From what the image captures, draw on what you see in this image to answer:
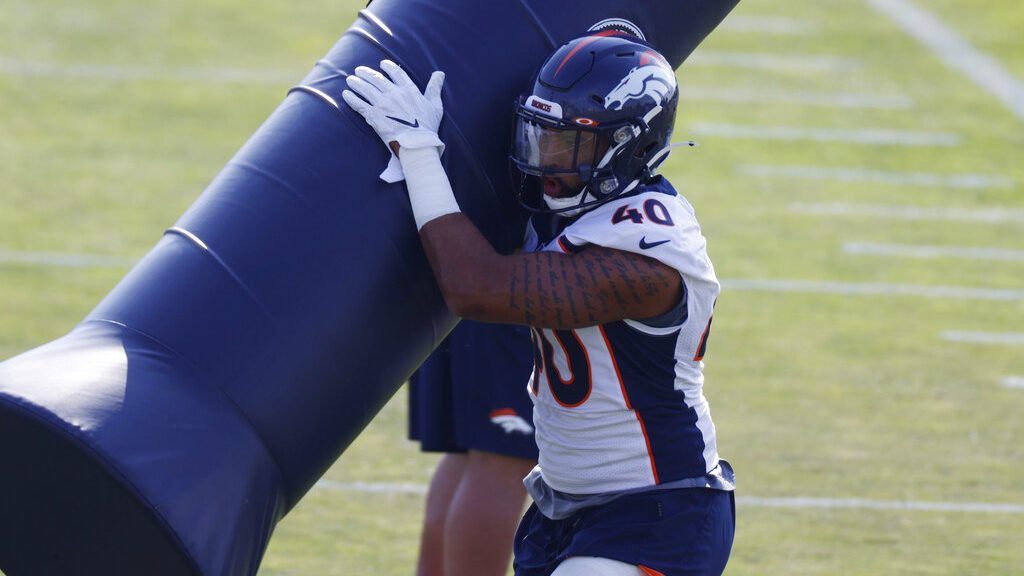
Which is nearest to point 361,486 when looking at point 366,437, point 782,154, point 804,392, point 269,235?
point 366,437

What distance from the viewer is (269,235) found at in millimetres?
3309

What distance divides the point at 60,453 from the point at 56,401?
0.40 ft

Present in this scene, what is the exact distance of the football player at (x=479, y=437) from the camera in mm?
4246

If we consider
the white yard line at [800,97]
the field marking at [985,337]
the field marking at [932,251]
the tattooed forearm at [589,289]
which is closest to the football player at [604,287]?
the tattooed forearm at [589,289]

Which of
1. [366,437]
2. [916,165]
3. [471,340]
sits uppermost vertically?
[471,340]

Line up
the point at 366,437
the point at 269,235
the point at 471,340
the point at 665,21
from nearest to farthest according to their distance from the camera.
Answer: the point at 269,235
the point at 665,21
the point at 471,340
the point at 366,437

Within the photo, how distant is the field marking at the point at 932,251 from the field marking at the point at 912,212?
1.60 ft

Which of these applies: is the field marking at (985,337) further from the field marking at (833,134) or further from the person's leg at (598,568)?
the person's leg at (598,568)

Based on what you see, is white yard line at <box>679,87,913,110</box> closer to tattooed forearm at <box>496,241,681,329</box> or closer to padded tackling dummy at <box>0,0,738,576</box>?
padded tackling dummy at <box>0,0,738,576</box>

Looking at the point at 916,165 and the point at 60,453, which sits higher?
the point at 60,453

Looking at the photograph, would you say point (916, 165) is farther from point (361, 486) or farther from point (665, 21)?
point (665, 21)

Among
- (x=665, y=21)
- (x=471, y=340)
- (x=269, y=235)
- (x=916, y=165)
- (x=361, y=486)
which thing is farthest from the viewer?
(x=916, y=165)

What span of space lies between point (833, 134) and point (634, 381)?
7658 millimetres

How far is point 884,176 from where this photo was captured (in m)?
9.79
